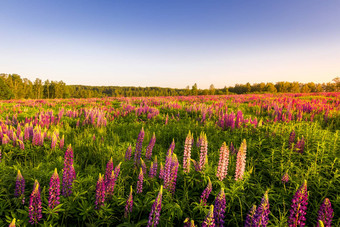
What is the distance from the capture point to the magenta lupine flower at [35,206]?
180 cm

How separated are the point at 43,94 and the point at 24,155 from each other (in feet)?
528

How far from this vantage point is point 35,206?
1.85m

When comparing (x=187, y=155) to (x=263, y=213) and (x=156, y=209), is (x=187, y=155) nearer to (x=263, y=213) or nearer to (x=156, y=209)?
(x=156, y=209)

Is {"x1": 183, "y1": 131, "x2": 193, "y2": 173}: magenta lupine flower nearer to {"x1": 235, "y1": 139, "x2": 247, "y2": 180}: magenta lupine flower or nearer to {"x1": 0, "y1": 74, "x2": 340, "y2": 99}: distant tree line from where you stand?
{"x1": 235, "y1": 139, "x2": 247, "y2": 180}: magenta lupine flower

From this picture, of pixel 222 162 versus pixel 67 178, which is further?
pixel 222 162

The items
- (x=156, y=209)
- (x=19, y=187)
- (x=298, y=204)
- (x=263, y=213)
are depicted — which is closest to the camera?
(x=263, y=213)

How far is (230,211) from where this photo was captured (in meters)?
2.22

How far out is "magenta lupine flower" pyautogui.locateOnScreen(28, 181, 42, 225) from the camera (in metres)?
1.80

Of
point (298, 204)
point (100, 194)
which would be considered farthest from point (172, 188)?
point (298, 204)

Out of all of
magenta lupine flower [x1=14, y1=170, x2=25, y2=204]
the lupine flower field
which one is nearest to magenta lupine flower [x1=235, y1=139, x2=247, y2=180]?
the lupine flower field

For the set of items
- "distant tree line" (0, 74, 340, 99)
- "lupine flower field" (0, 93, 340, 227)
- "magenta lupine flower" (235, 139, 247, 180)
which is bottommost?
"lupine flower field" (0, 93, 340, 227)

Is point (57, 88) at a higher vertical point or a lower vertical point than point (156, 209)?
higher

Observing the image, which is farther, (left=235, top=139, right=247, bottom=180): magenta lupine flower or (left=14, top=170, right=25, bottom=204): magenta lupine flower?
(left=235, top=139, right=247, bottom=180): magenta lupine flower

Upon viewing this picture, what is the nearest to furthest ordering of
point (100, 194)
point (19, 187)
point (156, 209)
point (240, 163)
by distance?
point (156, 209), point (100, 194), point (19, 187), point (240, 163)
